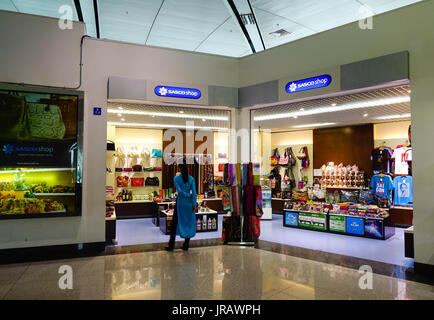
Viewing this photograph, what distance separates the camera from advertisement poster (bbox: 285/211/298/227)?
309 inches

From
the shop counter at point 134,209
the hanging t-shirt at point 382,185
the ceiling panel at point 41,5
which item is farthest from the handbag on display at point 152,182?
the hanging t-shirt at point 382,185

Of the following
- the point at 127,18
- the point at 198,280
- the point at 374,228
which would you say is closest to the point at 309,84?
the point at 374,228

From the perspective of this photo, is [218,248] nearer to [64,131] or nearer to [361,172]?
[64,131]

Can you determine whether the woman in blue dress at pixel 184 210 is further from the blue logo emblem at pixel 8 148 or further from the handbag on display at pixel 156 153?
the handbag on display at pixel 156 153

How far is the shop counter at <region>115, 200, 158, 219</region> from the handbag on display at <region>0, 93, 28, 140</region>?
15.8 ft

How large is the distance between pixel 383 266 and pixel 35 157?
6.03 metres

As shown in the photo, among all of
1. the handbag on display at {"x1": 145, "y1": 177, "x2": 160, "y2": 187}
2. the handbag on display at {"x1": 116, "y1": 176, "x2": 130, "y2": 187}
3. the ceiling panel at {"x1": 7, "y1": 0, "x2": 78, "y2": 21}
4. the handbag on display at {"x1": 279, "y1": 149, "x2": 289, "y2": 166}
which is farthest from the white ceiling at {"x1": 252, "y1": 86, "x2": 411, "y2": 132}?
the ceiling panel at {"x1": 7, "y1": 0, "x2": 78, "y2": 21}

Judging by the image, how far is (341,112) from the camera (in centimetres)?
773

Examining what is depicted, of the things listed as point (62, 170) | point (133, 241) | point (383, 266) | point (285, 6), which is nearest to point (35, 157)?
point (62, 170)

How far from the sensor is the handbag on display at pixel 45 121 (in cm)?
503

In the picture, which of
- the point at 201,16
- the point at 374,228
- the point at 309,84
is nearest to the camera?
the point at 309,84

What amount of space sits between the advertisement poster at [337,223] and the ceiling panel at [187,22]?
6021mm

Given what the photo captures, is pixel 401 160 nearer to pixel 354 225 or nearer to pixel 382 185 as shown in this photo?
pixel 382 185

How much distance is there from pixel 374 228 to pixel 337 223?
817mm
